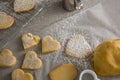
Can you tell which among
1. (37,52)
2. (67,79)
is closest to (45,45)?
(37,52)

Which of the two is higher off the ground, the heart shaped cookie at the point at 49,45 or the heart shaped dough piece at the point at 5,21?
the heart shaped dough piece at the point at 5,21

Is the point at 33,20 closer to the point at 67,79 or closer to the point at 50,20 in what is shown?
the point at 50,20

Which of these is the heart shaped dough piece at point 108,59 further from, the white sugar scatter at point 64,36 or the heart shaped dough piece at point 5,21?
the heart shaped dough piece at point 5,21

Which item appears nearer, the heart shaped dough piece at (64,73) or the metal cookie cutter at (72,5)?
the heart shaped dough piece at (64,73)

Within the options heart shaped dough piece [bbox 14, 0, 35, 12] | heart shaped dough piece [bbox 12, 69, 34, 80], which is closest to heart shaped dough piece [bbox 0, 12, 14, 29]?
heart shaped dough piece [bbox 14, 0, 35, 12]

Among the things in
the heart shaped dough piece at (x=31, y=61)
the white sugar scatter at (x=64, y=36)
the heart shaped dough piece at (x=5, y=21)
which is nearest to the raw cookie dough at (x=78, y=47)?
the white sugar scatter at (x=64, y=36)
